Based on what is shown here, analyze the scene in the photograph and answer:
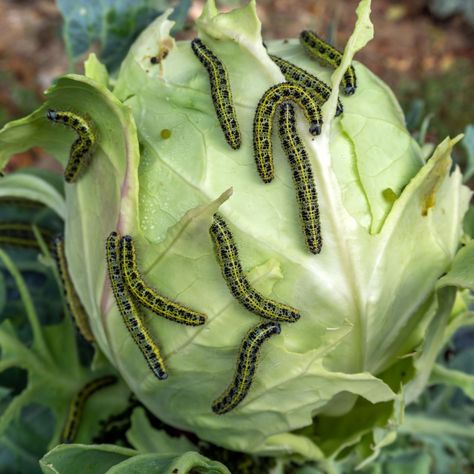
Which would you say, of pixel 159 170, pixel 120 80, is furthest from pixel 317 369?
pixel 120 80

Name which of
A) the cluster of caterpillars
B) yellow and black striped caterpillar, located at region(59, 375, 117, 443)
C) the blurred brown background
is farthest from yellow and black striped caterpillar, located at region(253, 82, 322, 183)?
the blurred brown background

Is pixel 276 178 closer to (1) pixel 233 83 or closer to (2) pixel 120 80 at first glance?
(1) pixel 233 83

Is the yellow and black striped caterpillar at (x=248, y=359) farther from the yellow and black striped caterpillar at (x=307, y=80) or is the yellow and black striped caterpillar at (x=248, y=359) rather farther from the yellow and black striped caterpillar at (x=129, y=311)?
the yellow and black striped caterpillar at (x=307, y=80)

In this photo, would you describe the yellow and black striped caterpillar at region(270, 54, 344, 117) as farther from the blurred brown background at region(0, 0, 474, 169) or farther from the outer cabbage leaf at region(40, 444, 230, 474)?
the blurred brown background at region(0, 0, 474, 169)

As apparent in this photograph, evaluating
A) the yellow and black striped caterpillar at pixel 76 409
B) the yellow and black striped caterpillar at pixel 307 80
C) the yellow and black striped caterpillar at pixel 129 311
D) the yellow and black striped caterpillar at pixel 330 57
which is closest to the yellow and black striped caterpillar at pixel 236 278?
the yellow and black striped caterpillar at pixel 129 311

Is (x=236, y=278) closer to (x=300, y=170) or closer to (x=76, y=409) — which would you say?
(x=300, y=170)

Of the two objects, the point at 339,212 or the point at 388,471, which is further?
the point at 388,471
